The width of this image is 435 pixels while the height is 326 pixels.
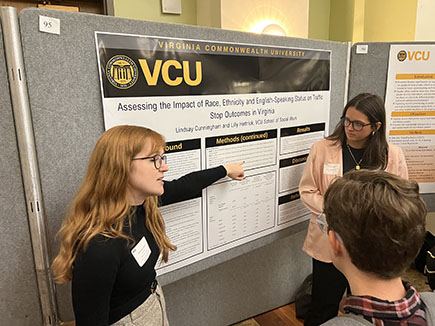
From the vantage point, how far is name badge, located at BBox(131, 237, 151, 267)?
3.21 ft

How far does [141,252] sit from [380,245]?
0.67 meters

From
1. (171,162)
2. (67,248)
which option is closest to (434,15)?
(171,162)

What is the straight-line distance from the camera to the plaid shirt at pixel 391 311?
25.4 inches

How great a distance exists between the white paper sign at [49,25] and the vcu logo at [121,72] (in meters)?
0.19

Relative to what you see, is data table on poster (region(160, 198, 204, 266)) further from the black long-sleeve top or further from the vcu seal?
the vcu seal

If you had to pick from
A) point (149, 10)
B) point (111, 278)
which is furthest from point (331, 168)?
point (149, 10)

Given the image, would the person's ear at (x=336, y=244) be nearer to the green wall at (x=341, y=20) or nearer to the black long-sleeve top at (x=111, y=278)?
the black long-sleeve top at (x=111, y=278)

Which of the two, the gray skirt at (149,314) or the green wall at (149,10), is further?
the green wall at (149,10)

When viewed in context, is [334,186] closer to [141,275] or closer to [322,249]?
[141,275]

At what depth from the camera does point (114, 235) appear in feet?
3.02

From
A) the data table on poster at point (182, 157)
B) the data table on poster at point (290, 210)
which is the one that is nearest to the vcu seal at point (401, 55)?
the data table on poster at point (290, 210)

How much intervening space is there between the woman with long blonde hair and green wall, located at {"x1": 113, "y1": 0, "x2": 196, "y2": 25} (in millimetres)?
2540

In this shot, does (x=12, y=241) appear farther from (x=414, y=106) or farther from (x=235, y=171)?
(x=414, y=106)

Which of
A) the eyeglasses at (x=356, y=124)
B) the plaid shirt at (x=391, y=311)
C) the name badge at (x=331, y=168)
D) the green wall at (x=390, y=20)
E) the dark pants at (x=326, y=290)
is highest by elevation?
the green wall at (x=390, y=20)
